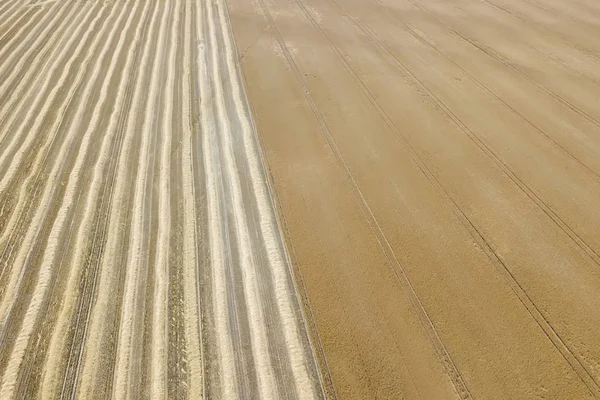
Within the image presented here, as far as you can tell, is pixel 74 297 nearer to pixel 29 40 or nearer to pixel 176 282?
pixel 176 282

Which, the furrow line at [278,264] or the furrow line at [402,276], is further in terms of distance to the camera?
the furrow line at [278,264]

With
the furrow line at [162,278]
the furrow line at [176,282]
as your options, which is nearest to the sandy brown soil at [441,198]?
the furrow line at [176,282]

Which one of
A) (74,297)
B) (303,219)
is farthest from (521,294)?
(74,297)

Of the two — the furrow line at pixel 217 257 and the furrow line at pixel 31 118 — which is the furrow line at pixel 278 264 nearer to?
the furrow line at pixel 217 257

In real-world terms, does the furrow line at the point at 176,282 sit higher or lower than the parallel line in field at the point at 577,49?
lower

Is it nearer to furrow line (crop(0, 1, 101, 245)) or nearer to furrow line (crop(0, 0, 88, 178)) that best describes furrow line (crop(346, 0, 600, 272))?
furrow line (crop(0, 1, 101, 245))

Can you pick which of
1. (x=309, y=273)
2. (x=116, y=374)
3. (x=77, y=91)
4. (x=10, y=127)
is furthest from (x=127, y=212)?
(x=77, y=91)

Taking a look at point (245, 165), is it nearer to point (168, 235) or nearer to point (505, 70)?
point (168, 235)

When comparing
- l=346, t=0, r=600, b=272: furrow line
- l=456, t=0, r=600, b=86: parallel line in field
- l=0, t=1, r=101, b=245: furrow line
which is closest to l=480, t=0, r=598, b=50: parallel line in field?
l=456, t=0, r=600, b=86: parallel line in field
